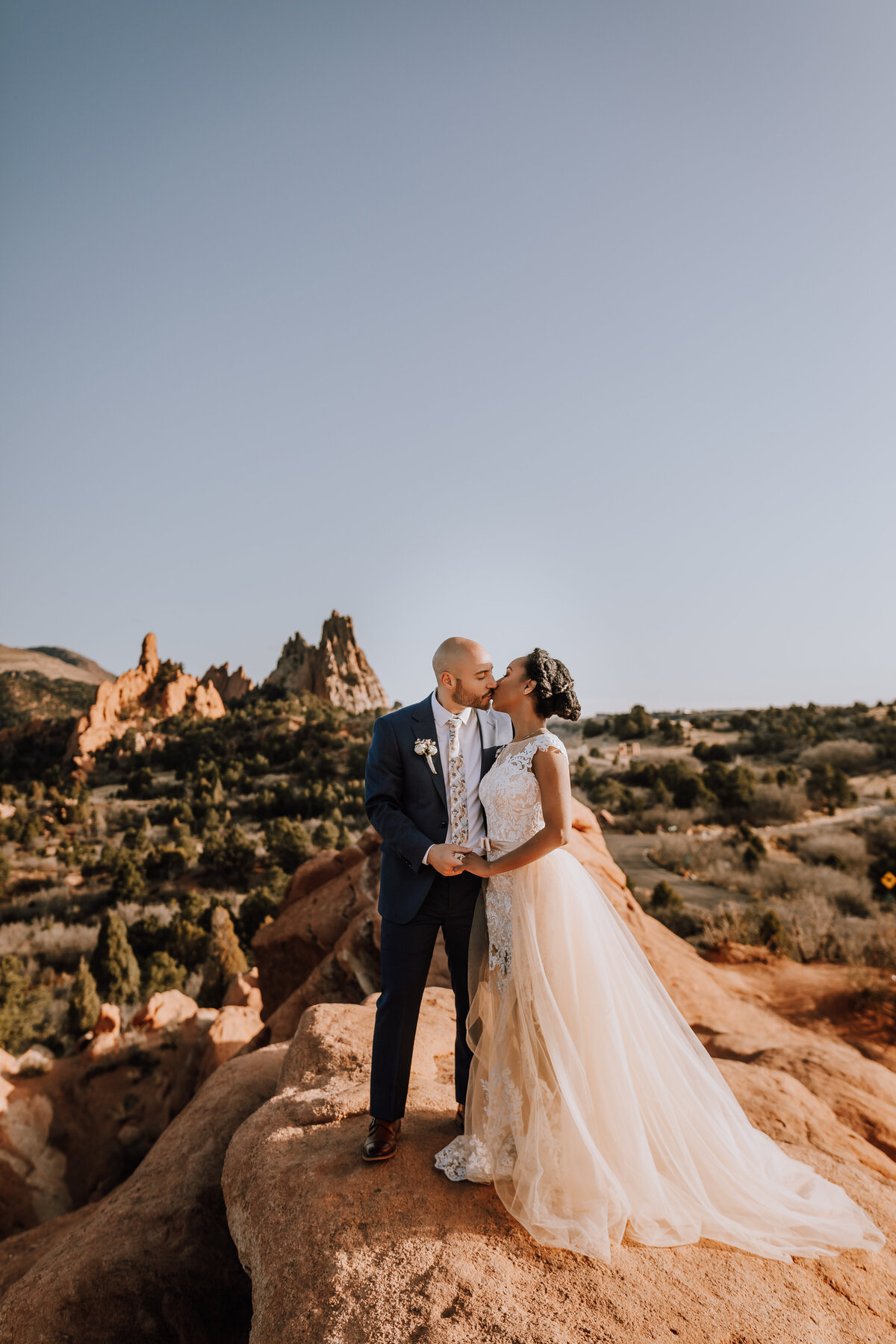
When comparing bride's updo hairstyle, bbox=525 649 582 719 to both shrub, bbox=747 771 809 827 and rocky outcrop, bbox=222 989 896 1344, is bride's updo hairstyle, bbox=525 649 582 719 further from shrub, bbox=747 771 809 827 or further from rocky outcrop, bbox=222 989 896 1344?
shrub, bbox=747 771 809 827

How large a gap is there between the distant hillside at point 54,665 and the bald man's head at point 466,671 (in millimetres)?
113851

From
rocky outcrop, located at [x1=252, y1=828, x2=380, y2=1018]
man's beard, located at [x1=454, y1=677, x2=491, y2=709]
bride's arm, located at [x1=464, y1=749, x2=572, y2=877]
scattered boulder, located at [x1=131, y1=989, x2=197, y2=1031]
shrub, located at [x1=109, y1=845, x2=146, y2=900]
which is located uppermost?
man's beard, located at [x1=454, y1=677, x2=491, y2=709]

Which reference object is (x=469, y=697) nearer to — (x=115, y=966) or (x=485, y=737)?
(x=485, y=737)

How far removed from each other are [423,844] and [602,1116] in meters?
1.49

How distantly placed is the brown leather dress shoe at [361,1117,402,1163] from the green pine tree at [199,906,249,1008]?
47.9 ft

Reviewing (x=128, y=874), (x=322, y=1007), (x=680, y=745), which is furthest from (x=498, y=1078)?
(x=680, y=745)

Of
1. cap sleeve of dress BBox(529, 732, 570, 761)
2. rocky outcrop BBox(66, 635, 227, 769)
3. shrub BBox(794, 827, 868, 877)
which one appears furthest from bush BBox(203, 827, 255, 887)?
rocky outcrop BBox(66, 635, 227, 769)

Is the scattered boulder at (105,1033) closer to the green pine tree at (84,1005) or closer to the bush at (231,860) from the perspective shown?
the green pine tree at (84,1005)

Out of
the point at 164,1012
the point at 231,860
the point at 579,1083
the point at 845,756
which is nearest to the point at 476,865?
the point at 579,1083

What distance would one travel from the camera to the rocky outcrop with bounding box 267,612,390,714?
91750 millimetres

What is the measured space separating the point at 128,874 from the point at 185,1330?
25.5 meters

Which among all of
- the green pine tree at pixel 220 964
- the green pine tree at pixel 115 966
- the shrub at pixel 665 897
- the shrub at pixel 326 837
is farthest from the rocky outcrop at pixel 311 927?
the shrub at pixel 326 837

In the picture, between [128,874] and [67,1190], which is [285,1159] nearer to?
[67,1190]

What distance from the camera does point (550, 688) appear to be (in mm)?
3383
